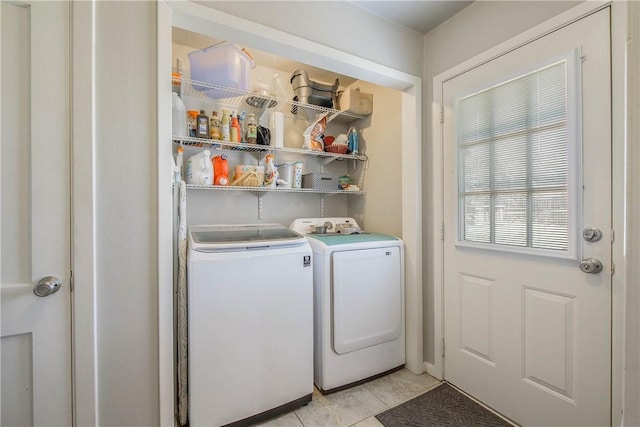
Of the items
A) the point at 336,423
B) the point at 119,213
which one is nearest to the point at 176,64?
the point at 119,213

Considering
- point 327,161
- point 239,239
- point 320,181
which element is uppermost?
point 327,161

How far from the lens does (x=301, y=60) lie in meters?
1.60

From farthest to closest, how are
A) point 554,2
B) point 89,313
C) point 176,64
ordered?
point 176,64
point 554,2
point 89,313

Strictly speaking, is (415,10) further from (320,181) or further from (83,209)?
(83,209)

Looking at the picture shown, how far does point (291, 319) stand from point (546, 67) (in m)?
1.92

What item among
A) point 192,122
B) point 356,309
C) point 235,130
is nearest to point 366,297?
point 356,309

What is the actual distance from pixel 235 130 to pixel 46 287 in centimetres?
138

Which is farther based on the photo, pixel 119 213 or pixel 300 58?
pixel 300 58

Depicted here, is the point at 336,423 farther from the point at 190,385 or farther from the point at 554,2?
the point at 554,2

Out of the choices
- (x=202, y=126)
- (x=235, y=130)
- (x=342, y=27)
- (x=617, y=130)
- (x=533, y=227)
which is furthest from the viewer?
(x=235, y=130)

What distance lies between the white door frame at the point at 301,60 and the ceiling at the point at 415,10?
0.34m

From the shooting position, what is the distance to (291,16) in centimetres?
149

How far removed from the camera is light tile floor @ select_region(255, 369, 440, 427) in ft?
4.95

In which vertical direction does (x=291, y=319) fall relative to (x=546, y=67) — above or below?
below
